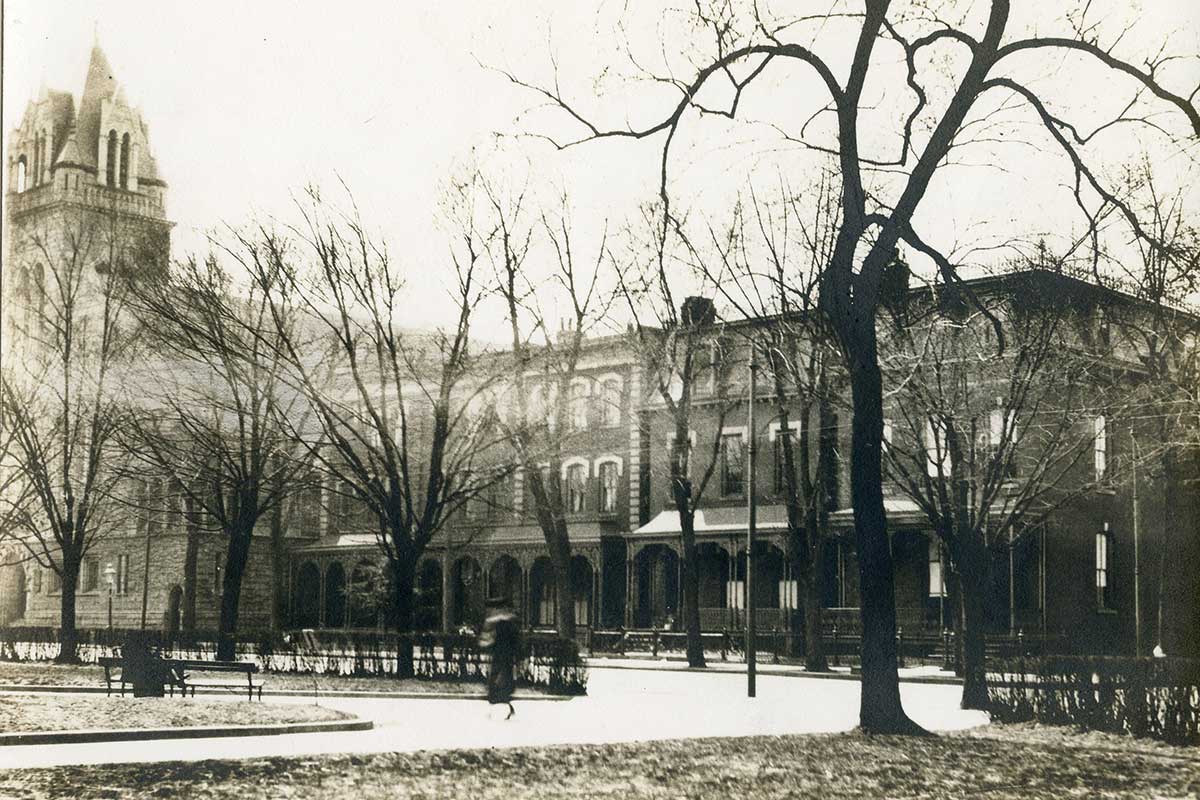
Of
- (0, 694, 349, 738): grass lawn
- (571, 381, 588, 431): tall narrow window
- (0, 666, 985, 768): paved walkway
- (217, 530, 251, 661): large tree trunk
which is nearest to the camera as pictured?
(0, 666, 985, 768): paved walkway

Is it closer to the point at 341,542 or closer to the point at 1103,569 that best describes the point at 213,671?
the point at 341,542

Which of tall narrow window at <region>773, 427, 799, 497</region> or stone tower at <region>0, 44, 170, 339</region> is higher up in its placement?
stone tower at <region>0, 44, 170, 339</region>

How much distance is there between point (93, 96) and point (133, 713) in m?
5.02

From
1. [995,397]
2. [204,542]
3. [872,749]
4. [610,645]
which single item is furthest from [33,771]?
[995,397]

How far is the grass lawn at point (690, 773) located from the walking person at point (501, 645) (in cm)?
81

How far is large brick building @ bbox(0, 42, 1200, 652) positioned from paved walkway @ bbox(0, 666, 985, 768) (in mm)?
730

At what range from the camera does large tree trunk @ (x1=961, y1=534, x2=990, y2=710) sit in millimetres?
13328

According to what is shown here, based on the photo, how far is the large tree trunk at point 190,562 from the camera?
474 inches

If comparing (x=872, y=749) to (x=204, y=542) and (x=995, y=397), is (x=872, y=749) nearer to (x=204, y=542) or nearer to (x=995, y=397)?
Result: (x=995, y=397)

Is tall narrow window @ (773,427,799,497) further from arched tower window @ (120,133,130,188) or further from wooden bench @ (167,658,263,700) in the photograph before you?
arched tower window @ (120,133,130,188)

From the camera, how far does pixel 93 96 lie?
38.5ft

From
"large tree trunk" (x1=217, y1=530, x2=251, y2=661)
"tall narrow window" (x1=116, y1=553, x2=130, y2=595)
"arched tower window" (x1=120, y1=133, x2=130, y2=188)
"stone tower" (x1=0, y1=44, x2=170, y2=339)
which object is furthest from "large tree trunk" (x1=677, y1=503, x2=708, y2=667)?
"arched tower window" (x1=120, y1=133, x2=130, y2=188)

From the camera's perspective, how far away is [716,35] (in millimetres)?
12633

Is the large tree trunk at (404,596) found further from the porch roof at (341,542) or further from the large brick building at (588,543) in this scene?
the porch roof at (341,542)
